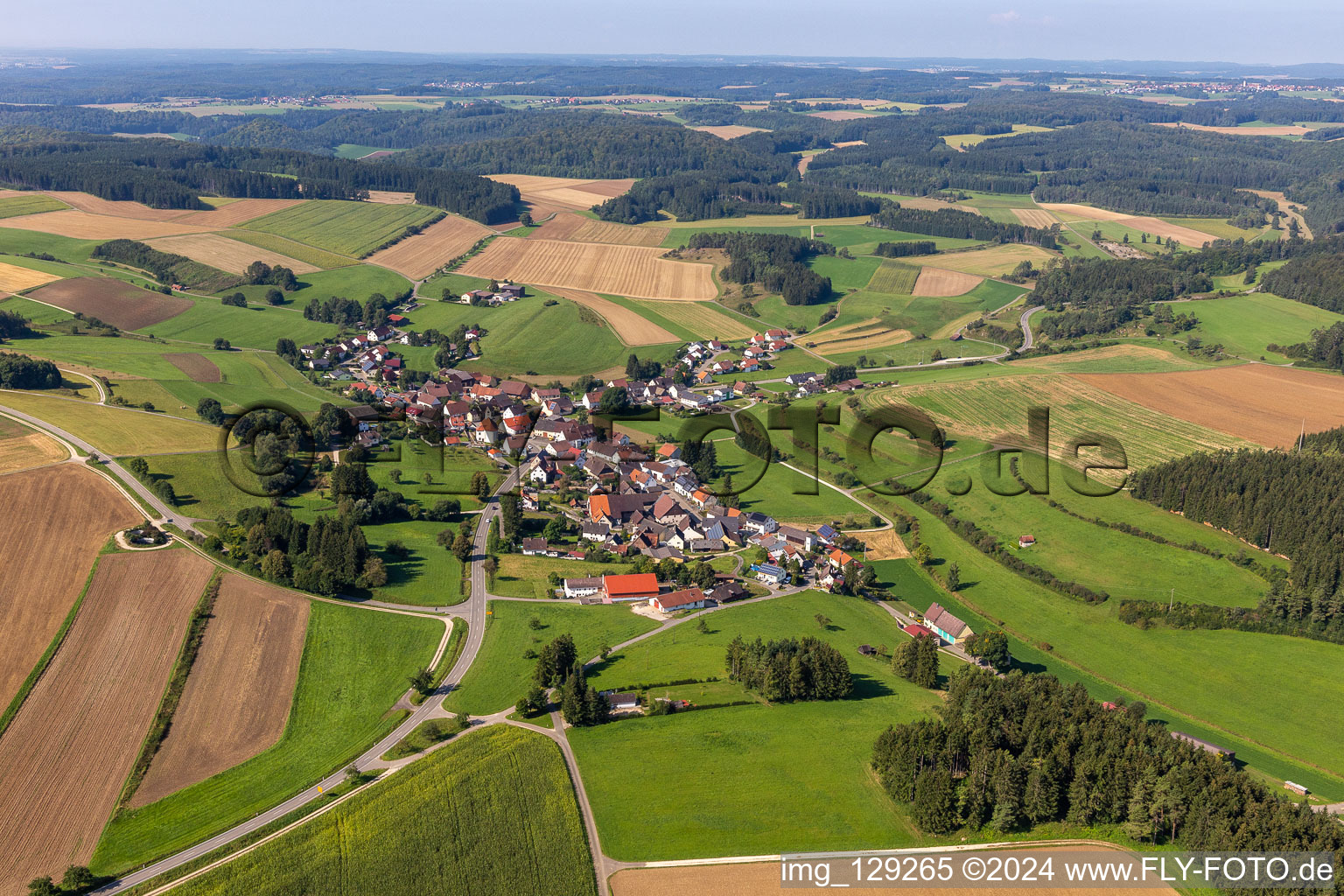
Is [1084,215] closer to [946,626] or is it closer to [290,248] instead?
[290,248]

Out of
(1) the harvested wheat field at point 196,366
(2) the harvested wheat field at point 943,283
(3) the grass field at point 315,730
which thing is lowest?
(3) the grass field at point 315,730

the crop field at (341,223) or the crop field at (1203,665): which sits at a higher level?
the crop field at (341,223)

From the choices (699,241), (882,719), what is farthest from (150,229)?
(882,719)

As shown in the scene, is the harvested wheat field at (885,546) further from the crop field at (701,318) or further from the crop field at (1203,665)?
the crop field at (701,318)

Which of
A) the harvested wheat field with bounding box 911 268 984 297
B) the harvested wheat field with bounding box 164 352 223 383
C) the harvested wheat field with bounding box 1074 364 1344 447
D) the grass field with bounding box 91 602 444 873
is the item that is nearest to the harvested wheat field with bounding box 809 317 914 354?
the harvested wheat field with bounding box 911 268 984 297

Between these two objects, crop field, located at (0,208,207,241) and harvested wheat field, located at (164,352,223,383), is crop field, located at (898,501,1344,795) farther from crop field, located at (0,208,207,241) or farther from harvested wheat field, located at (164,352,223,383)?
crop field, located at (0,208,207,241)

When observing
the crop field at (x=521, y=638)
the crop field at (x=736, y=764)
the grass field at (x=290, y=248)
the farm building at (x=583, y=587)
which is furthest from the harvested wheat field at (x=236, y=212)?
the crop field at (x=736, y=764)
